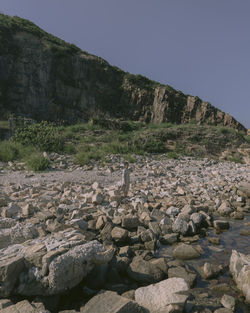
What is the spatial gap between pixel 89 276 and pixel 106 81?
27.0 meters

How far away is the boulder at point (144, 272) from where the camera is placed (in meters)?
3.41

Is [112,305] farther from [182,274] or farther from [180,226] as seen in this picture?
[180,226]

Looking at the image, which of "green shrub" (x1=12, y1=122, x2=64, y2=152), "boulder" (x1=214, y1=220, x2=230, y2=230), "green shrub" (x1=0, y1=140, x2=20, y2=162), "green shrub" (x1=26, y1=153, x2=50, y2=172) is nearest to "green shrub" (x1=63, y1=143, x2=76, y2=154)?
"green shrub" (x1=12, y1=122, x2=64, y2=152)

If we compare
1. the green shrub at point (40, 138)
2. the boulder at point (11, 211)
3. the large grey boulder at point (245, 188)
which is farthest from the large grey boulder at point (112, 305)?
the green shrub at point (40, 138)

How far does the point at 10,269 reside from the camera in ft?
9.16

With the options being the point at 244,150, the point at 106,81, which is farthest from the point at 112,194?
the point at 106,81

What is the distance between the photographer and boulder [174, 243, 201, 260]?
413 cm

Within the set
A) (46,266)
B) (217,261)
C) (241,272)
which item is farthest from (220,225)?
(46,266)

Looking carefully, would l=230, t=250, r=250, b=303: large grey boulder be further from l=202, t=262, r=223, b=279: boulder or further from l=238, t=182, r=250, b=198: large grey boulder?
l=238, t=182, r=250, b=198: large grey boulder

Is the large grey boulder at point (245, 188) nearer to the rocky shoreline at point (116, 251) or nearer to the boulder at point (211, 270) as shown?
the rocky shoreline at point (116, 251)

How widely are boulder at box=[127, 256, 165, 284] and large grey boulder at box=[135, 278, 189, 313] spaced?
44cm

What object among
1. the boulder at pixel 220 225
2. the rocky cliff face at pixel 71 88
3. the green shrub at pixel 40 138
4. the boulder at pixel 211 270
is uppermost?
the rocky cliff face at pixel 71 88

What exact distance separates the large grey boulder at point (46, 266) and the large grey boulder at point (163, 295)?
637 mm

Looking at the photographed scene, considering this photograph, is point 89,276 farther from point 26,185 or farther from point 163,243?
point 26,185
